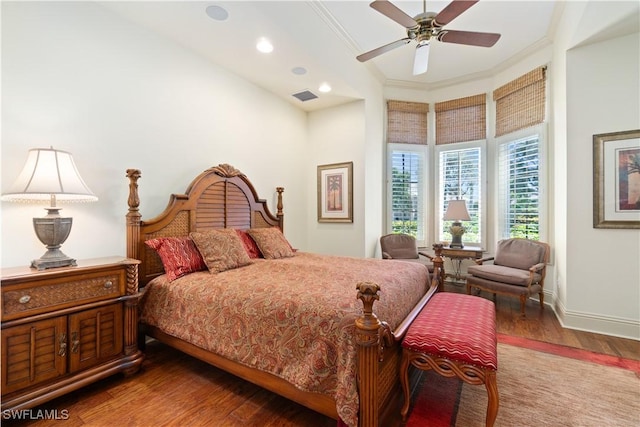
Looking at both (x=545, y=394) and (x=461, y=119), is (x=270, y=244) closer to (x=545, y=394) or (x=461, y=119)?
(x=545, y=394)

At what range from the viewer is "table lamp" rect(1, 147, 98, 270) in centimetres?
186

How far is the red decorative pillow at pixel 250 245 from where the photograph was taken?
3304 mm

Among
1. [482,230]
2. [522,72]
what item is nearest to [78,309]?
[482,230]

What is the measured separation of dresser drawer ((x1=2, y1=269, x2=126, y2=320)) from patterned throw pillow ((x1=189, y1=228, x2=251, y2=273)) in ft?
2.16

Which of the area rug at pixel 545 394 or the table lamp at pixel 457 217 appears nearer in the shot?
the area rug at pixel 545 394

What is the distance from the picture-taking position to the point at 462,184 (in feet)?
16.1

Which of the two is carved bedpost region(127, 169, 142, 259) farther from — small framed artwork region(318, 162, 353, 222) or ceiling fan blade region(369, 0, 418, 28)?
small framed artwork region(318, 162, 353, 222)

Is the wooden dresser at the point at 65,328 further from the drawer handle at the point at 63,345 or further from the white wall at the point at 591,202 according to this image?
the white wall at the point at 591,202

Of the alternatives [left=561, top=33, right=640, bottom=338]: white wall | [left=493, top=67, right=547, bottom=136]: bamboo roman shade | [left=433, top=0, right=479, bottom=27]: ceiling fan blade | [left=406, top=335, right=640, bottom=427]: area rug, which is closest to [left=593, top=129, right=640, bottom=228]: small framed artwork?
[left=561, top=33, right=640, bottom=338]: white wall

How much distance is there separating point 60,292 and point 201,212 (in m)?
1.49

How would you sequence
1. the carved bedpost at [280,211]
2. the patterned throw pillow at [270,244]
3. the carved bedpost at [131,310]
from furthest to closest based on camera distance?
the carved bedpost at [280,211] < the patterned throw pillow at [270,244] < the carved bedpost at [131,310]

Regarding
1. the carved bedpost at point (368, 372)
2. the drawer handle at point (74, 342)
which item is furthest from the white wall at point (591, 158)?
the drawer handle at point (74, 342)

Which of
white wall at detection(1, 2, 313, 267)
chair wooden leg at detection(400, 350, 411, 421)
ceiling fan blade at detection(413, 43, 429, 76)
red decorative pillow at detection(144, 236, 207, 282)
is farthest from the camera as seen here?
ceiling fan blade at detection(413, 43, 429, 76)

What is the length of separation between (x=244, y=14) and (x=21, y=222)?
251cm
